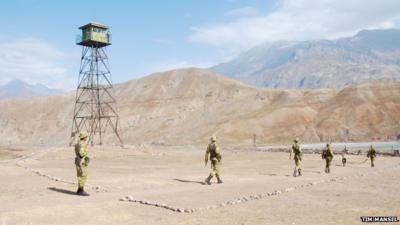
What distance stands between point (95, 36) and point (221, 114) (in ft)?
156

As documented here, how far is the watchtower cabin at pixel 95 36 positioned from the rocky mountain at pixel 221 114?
1261 inches

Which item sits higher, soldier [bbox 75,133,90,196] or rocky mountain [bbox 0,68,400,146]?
rocky mountain [bbox 0,68,400,146]

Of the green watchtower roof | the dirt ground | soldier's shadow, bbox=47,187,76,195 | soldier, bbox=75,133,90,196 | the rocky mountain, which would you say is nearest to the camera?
the dirt ground

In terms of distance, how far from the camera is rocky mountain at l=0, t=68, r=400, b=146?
9944 centimetres

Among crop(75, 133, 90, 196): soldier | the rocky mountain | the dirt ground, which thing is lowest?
the dirt ground

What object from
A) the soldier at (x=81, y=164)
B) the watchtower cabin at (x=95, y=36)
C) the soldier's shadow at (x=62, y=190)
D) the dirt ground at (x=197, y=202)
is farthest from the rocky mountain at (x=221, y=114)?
the soldier at (x=81, y=164)

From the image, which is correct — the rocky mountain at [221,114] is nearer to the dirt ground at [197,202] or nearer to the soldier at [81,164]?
the dirt ground at [197,202]

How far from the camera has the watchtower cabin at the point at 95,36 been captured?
74.7 meters

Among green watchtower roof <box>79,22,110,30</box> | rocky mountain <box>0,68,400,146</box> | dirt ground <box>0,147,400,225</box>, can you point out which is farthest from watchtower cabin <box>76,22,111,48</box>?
dirt ground <box>0,147,400,225</box>

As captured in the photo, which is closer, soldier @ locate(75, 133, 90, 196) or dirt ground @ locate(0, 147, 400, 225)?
dirt ground @ locate(0, 147, 400, 225)

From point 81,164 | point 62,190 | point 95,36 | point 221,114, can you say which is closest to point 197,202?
point 81,164

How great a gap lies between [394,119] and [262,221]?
300 ft

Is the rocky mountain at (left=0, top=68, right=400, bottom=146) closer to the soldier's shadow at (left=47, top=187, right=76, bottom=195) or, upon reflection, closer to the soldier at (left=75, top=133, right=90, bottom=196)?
the soldier's shadow at (left=47, top=187, right=76, bottom=195)

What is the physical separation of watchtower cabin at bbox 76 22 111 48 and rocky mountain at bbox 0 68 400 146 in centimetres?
3204
